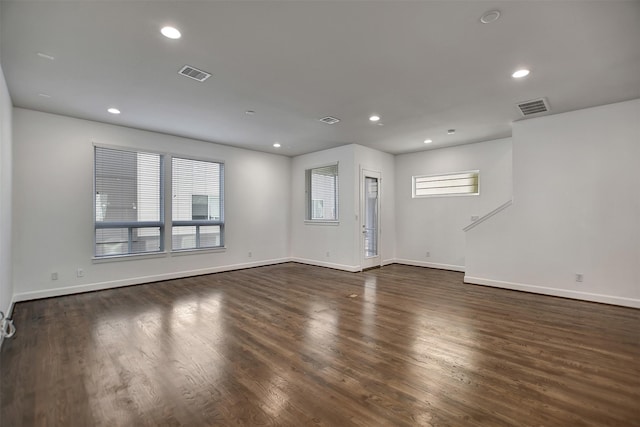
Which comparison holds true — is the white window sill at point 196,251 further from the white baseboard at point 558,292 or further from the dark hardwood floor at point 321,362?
the white baseboard at point 558,292

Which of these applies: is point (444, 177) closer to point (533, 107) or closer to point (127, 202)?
point (533, 107)

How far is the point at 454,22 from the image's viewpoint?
2.41 m

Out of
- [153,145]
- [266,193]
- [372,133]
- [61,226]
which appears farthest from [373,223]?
[61,226]

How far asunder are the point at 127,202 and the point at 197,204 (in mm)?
1322

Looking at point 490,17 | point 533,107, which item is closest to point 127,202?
point 490,17

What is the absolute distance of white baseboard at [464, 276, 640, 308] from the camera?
13.5 feet

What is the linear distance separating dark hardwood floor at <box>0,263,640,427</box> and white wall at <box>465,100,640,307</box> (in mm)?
525

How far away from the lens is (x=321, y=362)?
254cm

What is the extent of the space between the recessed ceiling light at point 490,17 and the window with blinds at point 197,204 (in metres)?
5.68

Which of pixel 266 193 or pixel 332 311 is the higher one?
pixel 266 193

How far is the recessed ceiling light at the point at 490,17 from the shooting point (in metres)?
2.28

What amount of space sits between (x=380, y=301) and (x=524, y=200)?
3065mm

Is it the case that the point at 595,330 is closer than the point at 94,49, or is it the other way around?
the point at 94,49

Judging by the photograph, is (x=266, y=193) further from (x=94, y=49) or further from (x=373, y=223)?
(x=94, y=49)
